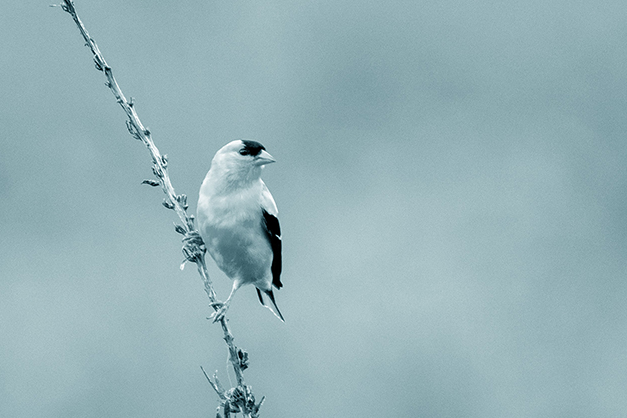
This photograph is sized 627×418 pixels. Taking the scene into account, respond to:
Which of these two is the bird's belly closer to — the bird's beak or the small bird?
the small bird

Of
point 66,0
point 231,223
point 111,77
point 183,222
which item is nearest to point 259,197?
point 231,223

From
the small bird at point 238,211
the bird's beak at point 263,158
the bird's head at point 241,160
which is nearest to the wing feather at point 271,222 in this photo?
the small bird at point 238,211

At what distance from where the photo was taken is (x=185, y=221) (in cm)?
383

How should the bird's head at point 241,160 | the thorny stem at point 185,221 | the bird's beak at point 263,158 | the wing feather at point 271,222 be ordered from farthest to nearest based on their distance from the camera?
the wing feather at point 271,222 < the bird's head at point 241,160 < the bird's beak at point 263,158 < the thorny stem at point 185,221

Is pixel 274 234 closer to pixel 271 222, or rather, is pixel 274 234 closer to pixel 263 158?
pixel 271 222

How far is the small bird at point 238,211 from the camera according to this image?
173 inches

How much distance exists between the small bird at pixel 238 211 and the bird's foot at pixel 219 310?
50 cm

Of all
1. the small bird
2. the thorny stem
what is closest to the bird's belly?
the small bird

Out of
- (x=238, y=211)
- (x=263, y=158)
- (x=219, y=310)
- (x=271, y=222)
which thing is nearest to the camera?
(x=219, y=310)

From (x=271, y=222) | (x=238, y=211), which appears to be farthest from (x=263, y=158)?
(x=271, y=222)

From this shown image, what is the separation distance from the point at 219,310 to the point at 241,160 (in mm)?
1343

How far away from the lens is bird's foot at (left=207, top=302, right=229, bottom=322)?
11.3 feet

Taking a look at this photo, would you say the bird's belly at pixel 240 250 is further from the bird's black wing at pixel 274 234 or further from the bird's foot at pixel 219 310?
the bird's foot at pixel 219 310

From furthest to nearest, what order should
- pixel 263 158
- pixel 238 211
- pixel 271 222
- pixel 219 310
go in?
1. pixel 271 222
2. pixel 238 211
3. pixel 263 158
4. pixel 219 310
